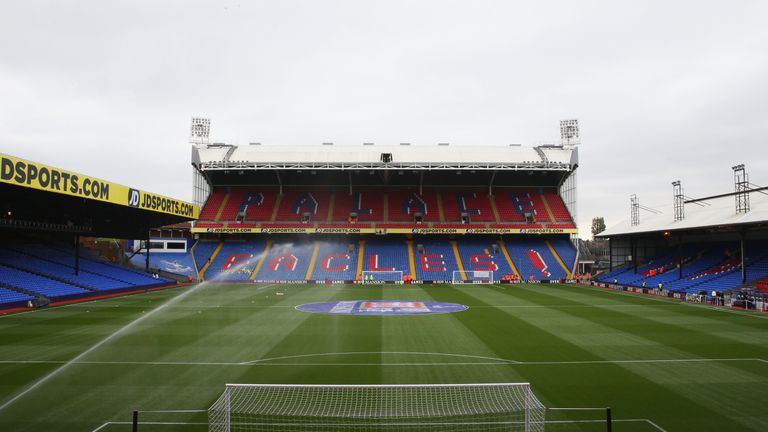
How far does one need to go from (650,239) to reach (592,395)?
155 feet

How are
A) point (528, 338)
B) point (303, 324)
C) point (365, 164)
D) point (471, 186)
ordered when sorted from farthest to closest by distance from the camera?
point (471, 186)
point (365, 164)
point (303, 324)
point (528, 338)

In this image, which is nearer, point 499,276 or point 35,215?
point 35,215

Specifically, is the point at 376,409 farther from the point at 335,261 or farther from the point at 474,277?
the point at 335,261

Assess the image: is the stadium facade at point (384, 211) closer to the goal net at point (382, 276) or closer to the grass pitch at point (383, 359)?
the goal net at point (382, 276)

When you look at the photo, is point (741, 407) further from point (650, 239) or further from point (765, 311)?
point (650, 239)

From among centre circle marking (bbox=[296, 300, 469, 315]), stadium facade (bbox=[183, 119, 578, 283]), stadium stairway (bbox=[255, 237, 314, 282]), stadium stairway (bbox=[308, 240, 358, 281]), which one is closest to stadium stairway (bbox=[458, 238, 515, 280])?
stadium facade (bbox=[183, 119, 578, 283])

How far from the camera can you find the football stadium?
430 inches

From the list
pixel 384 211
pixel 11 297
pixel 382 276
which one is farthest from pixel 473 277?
pixel 11 297

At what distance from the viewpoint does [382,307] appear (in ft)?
94.1

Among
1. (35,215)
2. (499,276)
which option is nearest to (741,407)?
(499,276)

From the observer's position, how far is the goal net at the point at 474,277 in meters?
50.2

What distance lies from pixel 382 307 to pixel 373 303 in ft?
7.35

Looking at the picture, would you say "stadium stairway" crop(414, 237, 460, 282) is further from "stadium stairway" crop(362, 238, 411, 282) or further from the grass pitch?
the grass pitch

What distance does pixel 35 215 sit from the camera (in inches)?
1388
